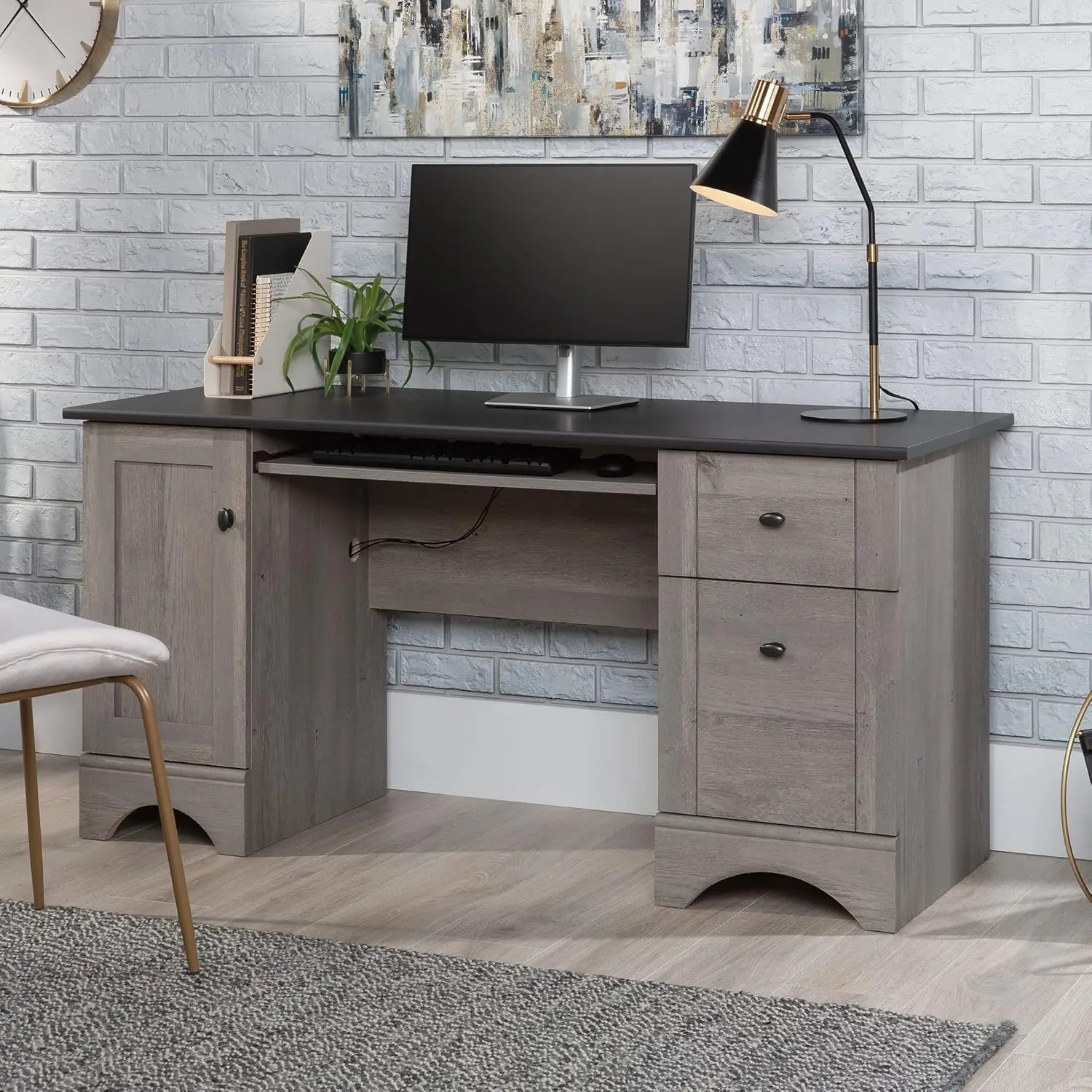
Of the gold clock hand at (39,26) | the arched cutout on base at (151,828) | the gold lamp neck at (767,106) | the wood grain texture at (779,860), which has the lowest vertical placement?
the arched cutout on base at (151,828)

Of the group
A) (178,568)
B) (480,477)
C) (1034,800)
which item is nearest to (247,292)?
(178,568)

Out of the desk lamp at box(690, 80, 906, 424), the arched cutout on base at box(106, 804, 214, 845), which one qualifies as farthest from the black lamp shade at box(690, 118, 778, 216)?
the arched cutout on base at box(106, 804, 214, 845)

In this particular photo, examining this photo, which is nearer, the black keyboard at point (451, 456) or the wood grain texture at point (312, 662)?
the black keyboard at point (451, 456)

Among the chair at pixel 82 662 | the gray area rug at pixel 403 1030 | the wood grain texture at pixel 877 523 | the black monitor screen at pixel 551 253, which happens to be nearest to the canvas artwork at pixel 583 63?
the black monitor screen at pixel 551 253

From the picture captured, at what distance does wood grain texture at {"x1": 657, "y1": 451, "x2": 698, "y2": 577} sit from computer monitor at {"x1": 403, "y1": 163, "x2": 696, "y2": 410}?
379 millimetres

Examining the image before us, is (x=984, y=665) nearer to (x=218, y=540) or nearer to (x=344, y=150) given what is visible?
(x=218, y=540)

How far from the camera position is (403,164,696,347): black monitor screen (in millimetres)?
2951

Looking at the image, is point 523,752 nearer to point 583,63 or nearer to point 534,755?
point 534,755

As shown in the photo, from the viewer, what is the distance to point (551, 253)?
3.03 meters

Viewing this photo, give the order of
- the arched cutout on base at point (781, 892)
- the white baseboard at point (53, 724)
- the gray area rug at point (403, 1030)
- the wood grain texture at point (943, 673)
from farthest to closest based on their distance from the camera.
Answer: the white baseboard at point (53, 724), the arched cutout on base at point (781, 892), the wood grain texture at point (943, 673), the gray area rug at point (403, 1030)

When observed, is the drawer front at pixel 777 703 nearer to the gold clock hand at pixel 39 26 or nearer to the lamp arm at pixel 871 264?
the lamp arm at pixel 871 264

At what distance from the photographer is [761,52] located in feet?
9.78

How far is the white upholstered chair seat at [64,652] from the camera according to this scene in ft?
7.23

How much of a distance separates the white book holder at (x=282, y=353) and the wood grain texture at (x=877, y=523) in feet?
3.73
